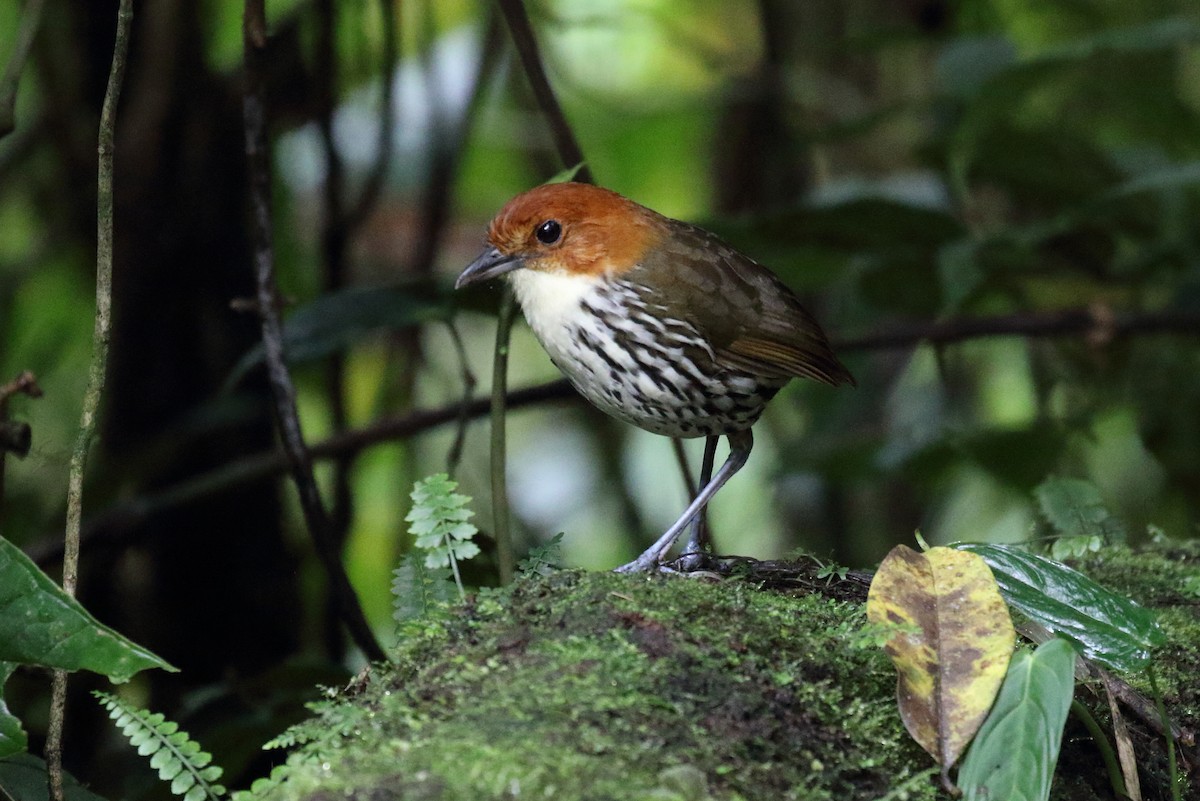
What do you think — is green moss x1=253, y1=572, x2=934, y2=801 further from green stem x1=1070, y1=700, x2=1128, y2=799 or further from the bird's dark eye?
the bird's dark eye

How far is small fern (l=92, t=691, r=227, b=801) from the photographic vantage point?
1847 mm

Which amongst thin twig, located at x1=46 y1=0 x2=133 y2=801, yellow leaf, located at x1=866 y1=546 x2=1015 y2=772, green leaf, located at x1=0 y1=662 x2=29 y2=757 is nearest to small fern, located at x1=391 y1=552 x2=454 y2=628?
thin twig, located at x1=46 y1=0 x2=133 y2=801

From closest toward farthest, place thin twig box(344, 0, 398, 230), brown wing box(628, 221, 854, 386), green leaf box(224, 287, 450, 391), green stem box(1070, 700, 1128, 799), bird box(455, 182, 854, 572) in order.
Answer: green stem box(1070, 700, 1128, 799), bird box(455, 182, 854, 572), brown wing box(628, 221, 854, 386), green leaf box(224, 287, 450, 391), thin twig box(344, 0, 398, 230)

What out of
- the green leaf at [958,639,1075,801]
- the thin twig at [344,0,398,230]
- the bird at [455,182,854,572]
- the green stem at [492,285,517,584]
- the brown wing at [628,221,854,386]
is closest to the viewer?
the green leaf at [958,639,1075,801]

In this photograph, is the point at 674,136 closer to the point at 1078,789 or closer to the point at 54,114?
the point at 54,114

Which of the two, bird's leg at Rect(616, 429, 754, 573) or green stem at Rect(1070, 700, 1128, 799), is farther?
bird's leg at Rect(616, 429, 754, 573)

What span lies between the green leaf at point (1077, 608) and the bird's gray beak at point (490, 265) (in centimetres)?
146

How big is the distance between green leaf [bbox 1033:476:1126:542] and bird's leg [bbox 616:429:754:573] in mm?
729

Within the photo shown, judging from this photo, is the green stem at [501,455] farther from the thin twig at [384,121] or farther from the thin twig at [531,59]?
the thin twig at [384,121]

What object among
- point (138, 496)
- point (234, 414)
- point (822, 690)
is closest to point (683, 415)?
point (822, 690)

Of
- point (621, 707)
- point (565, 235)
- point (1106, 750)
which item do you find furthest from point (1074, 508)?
point (621, 707)

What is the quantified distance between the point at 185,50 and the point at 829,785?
362cm

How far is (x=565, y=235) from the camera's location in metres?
3.13

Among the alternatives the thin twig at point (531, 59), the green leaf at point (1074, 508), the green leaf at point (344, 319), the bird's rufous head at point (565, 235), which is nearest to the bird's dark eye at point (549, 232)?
the bird's rufous head at point (565, 235)
